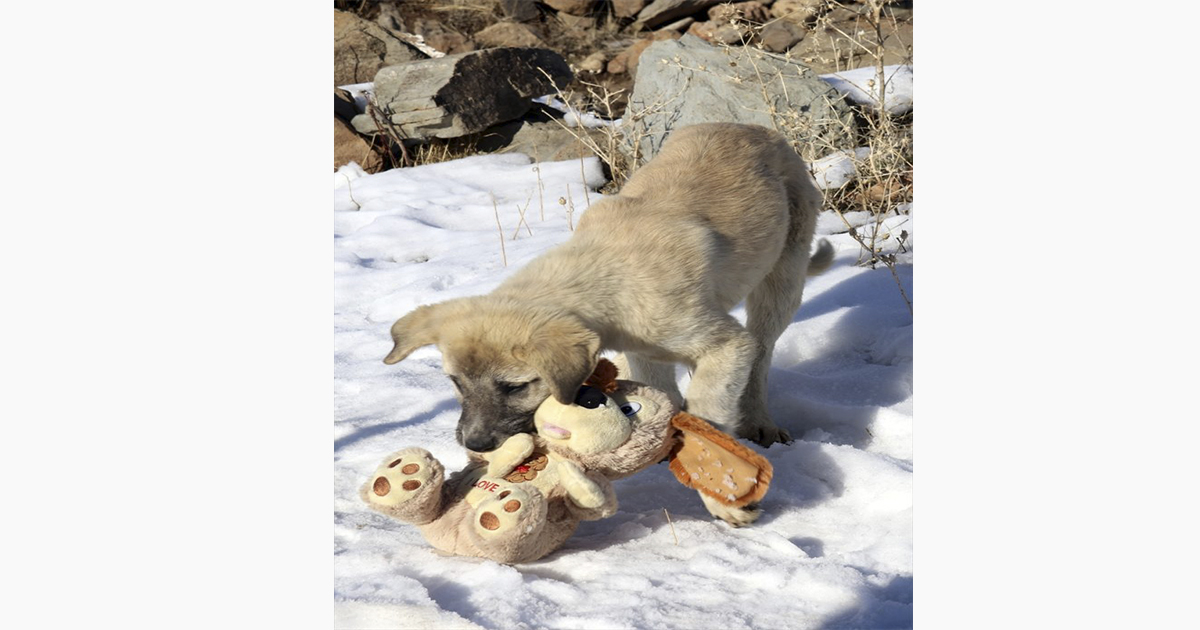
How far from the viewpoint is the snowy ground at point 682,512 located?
2.90 meters

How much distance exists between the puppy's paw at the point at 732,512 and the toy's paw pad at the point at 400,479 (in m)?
0.91

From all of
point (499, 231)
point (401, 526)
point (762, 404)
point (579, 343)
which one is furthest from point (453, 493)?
point (499, 231)

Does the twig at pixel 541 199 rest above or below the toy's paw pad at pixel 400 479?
below

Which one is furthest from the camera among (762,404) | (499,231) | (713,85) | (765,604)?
(713,85)

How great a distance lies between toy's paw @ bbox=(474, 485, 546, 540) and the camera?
3.04m

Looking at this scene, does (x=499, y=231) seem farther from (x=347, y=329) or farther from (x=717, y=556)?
(x=717, y=556)

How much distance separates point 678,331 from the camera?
3.72 m

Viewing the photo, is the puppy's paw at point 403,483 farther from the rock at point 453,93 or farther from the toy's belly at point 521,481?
the rock at point 453,93

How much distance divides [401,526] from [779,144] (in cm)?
248

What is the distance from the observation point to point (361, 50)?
38.4ft

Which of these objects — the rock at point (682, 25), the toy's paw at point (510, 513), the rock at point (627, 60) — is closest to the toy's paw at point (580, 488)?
the toy's paw at point (510, 513)

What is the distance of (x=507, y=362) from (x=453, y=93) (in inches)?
270

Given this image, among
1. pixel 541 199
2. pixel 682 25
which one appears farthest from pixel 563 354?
pixel 682 25

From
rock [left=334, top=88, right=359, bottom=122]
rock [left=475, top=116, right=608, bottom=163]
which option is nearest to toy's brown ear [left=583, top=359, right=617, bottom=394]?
rock [left=475, top=116, right=608, bottom=163]
